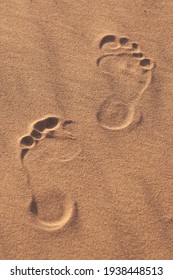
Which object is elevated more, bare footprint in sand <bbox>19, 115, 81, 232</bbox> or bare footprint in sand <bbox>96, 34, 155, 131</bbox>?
bare footprint in sand <bbox>96, 34, 155, 131</bbox>

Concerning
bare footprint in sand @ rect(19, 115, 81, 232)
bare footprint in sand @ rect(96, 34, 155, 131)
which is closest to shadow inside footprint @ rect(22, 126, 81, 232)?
bare footprint in sand @ rect(19, 115, 81, 232)

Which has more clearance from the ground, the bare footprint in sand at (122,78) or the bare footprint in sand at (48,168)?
the bare footprint in sand at (122,78)

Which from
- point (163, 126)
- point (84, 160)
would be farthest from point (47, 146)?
point (163, 126)

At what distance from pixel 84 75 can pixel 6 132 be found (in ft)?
1.74

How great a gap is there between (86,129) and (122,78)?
0.39 metres

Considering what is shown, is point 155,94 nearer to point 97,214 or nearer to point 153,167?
point 153,167

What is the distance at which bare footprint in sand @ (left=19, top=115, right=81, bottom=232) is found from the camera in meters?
2.06

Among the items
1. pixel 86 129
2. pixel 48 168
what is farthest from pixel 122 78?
pixel 48 168

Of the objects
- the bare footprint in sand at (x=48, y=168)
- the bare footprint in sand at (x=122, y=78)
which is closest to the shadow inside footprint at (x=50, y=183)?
the bare footprint in sand at (x=48, y=168)

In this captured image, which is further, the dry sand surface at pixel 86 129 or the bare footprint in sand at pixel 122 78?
the bare footprint in sand at pixel 122 78

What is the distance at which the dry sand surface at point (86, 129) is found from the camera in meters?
2.03

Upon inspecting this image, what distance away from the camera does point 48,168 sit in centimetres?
220

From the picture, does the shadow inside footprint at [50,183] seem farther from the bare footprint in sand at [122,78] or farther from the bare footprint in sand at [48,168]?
the bare footprint in sand at [122,78]

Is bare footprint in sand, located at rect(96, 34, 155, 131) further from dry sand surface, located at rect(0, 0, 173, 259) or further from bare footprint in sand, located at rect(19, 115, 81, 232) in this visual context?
bare footprint in sand, located at rect(19, 115, 81, 232)
